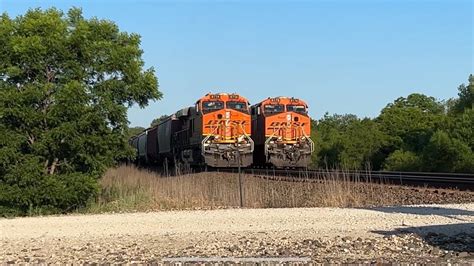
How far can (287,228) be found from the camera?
39.5 feet

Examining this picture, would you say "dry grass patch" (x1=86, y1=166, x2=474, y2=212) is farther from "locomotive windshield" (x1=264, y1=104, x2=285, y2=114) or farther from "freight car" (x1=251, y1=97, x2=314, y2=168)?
"locomotive windshield" (x1=264, y1=104, x2=285, y2=114)

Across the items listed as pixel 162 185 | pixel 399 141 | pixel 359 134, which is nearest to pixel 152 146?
pixel 359 134

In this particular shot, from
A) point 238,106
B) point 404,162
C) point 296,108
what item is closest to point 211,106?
point 238,106

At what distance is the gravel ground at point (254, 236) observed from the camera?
9.19m

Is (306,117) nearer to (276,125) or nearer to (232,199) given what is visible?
(276,125)

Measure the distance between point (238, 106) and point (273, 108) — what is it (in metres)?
2.15

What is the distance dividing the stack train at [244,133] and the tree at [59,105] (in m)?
14.9

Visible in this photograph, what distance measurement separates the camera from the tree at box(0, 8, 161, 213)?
54.7 feet

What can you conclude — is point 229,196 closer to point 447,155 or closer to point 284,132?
point 284,132

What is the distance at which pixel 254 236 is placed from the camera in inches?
432

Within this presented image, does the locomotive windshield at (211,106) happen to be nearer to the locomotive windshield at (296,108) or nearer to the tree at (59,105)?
the locomotive windshield at (296,108)

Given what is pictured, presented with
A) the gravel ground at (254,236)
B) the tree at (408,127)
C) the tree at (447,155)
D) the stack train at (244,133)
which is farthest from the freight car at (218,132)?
the tree at (408,127)

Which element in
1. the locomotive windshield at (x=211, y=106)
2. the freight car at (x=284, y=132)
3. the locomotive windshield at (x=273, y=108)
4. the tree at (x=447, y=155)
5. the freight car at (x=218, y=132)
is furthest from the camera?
the tree at (x=447, y=155)

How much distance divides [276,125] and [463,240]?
83.0 ft
